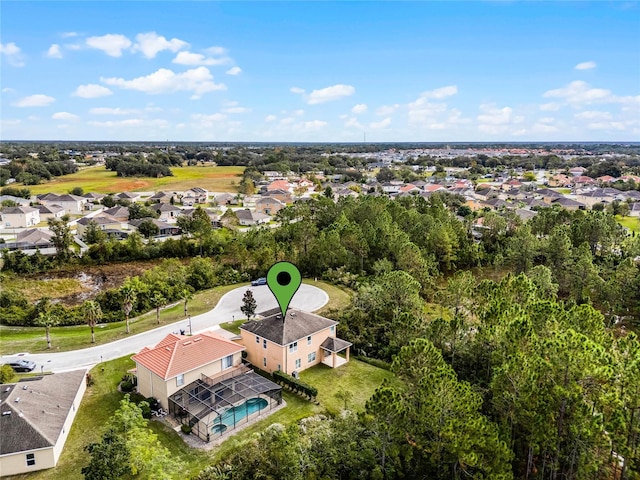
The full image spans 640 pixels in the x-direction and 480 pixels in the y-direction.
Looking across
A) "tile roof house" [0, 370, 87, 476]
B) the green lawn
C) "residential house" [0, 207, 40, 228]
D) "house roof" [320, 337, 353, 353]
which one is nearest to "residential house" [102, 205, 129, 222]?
"residential house" [0, 207, 40, 228]

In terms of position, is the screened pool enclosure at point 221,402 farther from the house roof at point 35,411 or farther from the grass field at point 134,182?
the grass field at point 134,182

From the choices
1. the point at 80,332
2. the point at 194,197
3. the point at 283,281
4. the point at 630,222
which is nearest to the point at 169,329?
the point at 80,332

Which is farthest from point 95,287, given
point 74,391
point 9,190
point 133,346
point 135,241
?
point 9,190

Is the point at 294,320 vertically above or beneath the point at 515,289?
beneath

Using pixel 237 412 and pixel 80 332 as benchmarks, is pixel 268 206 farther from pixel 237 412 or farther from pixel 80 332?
pixel 237 412

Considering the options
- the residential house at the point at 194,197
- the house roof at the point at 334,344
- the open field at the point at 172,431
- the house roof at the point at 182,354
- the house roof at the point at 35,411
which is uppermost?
the residential house at the point at 194,197

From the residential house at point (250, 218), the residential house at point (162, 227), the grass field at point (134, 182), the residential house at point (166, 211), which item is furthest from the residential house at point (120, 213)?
the grass field at point (134, 182)

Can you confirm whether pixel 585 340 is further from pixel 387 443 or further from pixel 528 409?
pixel 387 443
